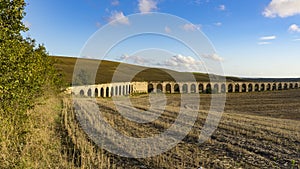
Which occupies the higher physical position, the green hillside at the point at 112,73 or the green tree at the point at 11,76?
the green hillside at the point at 112,73

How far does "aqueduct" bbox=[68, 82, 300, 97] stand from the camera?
6738 cm

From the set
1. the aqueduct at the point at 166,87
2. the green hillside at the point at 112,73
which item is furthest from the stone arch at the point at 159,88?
the green hillside at the point at 112,73

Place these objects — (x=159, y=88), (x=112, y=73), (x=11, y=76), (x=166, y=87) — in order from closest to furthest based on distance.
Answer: (x=11, y=76) < (x=159, y=88) < (x=166, y=87) < (x=112, y=73)

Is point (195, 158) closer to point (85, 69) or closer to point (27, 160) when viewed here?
point (27, 160)

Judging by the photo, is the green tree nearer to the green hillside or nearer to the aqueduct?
the aqueduct

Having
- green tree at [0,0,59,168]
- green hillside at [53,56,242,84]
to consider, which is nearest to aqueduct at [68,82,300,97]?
green hillside at [53,56,242,84]

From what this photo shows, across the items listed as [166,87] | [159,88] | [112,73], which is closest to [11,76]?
[159,88]

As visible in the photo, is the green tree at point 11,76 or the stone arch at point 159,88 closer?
the green tree at point 11,76

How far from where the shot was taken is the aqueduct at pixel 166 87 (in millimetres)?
67375

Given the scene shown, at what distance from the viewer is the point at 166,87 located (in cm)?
11744

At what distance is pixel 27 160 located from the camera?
25.7ft

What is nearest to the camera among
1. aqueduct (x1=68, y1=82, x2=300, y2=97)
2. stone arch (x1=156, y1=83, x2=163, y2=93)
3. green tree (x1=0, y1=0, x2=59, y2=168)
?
green tree (x1=0, y1=0, x2=59, y2=168)

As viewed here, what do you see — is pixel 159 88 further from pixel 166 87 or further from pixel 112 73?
pixel 112 73

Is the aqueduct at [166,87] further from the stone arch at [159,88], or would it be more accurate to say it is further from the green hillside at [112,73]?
the green hillside at [112,73]
